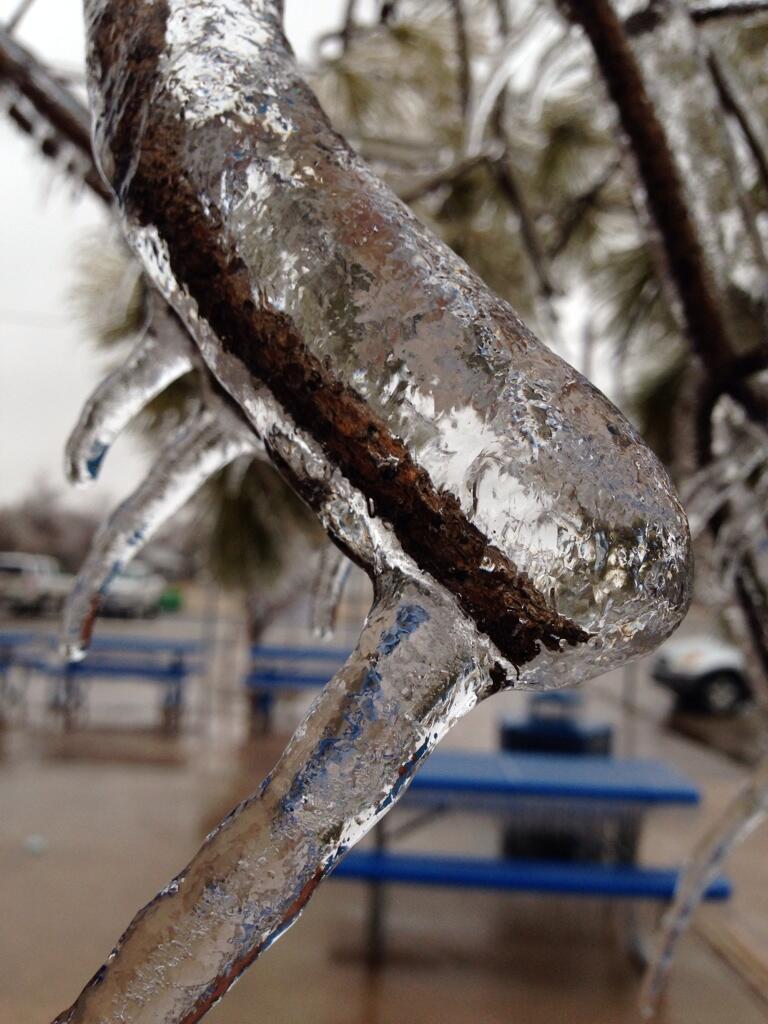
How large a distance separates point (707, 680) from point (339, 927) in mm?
5990

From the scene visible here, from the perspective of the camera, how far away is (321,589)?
2.00 ft

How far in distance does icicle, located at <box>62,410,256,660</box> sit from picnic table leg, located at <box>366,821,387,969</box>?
2507 mm

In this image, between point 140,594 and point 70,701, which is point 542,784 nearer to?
point 70,701

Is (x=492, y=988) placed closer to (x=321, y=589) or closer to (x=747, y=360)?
(x=747, y=360)

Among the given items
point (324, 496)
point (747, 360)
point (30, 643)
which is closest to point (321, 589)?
point (324, 496)

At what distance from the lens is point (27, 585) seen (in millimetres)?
10234

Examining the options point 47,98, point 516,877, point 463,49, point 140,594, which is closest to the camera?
point 47,98

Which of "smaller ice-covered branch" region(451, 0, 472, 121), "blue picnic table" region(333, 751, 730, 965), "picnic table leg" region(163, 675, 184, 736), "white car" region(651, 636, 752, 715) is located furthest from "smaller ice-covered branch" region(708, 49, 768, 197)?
"white car" region(651, 636, 752, 715)

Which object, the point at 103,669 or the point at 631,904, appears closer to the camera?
the point at 631,904

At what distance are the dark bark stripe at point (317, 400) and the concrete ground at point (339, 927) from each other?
2.07m

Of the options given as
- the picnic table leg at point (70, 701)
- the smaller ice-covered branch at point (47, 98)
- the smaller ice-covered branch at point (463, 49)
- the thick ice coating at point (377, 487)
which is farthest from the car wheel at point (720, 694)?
the thick ice coating at point (377, 487)

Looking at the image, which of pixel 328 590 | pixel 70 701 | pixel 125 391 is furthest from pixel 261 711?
pixel 125 391

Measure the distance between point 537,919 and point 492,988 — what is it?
2.13 feet

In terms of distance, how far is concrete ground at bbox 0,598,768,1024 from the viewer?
8.71 feet
